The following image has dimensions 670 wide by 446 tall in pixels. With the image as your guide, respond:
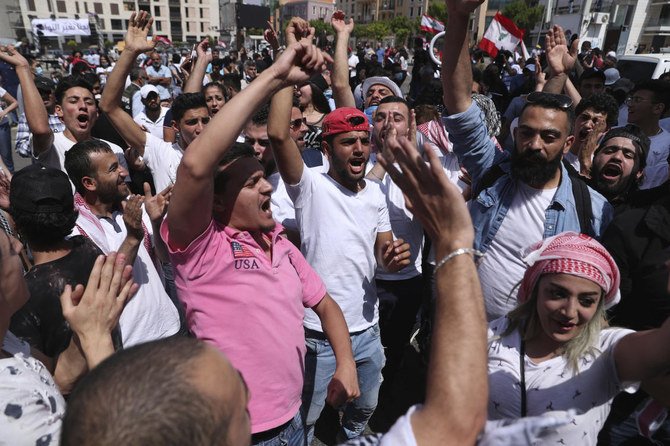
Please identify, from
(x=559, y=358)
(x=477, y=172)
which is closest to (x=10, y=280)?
(x=559, y=358)

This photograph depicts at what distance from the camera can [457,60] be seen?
86.3 inches

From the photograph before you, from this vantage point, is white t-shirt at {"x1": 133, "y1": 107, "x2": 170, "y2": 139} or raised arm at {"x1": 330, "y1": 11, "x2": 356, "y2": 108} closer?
raised arm at {"x1": 330, "y1": 11, "x2": 356, "y2": 108}

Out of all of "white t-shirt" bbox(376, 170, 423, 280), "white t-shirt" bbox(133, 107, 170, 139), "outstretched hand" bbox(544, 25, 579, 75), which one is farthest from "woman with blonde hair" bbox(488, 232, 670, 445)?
"white t-shirt" bbox(133, 107, 170, 139)

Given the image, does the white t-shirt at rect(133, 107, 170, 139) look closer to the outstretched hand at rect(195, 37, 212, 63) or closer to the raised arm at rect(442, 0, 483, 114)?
the outstretched hand at rect(195, 37, 212, 63)

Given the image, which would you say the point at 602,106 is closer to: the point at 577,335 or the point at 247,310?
the point at 577,335

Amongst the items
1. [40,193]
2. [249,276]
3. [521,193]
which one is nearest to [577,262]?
[521,193]

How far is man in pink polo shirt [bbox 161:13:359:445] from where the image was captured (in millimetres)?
1534

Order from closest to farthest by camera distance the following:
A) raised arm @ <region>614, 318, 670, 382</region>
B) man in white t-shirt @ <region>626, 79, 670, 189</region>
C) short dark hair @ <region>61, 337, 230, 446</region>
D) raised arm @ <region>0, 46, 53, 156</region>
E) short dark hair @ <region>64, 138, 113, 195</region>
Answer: short dark hair @ <region>61, 337, 230, 446</region>, raised arm @ <region>614, 318, 670, 382</region>, short dark hair @ <region>64, 138, 113, 195</region>, raised arm @ <region>0, 46, 53, 156</region>, man in white t-shirt @ <region>626, 79, 670, 189</region>

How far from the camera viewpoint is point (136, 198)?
6.97 feet

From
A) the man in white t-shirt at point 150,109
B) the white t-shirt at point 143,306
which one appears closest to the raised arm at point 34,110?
the white t-shirt at point 143,306

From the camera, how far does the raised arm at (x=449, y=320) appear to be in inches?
36.7

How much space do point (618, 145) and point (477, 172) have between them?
1109 mm

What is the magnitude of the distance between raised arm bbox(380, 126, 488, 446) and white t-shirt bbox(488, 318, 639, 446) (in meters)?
0.79

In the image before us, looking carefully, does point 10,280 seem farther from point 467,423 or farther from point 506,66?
point 506,66
